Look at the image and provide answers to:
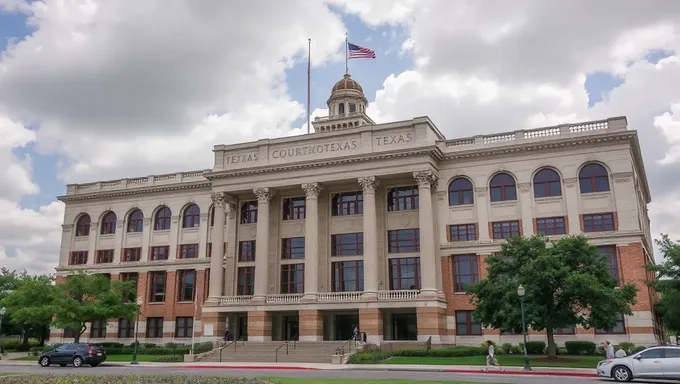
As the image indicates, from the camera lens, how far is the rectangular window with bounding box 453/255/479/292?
5019 centimetres

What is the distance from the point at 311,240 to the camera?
52906 mm

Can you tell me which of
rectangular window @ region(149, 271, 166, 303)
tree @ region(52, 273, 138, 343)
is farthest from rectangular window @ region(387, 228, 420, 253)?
rectangular window @ region(149, 271, 166, 303)

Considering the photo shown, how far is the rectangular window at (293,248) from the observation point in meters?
56.5

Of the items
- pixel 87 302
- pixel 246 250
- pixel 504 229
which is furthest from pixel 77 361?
pixel 504 229

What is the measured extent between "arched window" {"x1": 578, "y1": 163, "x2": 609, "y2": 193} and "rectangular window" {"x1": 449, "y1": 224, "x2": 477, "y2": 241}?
926 centimetres

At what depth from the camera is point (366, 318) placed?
4847cm

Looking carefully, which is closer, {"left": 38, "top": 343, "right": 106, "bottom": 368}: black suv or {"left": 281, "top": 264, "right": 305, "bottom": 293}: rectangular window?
{"left": 38, "top": 343, "right": 106, "bottom": 368}: black suv

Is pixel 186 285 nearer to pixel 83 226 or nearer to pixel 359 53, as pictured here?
pixel 83 226

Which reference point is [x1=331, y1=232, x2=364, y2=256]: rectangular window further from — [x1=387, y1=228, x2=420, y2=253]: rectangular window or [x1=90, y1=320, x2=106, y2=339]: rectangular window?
[x1=90, y1=320, x2=106, y2=339]: rectangular window

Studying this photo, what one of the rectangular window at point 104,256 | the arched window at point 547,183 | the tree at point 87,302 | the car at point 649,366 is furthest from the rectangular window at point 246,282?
the car at point 649,366

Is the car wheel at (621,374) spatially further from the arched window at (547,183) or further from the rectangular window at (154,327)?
the rectangular window at (154,327)

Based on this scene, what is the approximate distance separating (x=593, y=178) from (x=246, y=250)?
31885mm

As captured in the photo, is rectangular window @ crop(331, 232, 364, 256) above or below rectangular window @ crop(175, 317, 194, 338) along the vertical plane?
above

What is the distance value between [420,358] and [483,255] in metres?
12.9
